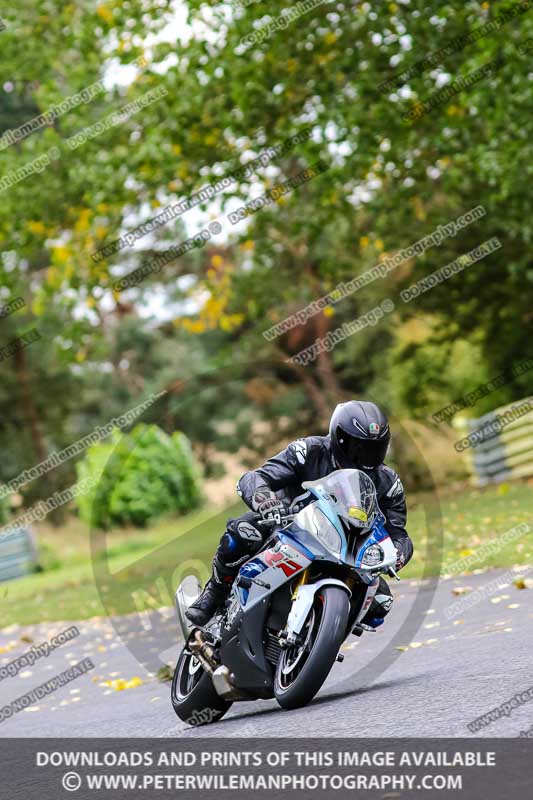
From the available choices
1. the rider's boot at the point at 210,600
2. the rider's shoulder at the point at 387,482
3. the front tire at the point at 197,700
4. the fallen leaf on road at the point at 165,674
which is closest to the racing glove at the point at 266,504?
the rider's shoulder at the point at 387,482

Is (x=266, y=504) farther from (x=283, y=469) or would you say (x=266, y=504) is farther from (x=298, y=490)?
(x=298, y=490)

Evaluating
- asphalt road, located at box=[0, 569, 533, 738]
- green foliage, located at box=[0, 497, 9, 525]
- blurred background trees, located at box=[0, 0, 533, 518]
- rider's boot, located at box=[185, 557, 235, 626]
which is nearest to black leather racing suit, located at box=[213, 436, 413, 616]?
rider's boot, located at box=[185, 557, 235, 626]

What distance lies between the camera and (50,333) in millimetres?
39031

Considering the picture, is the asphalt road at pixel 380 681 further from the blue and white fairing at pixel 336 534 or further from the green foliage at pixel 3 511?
the green foliage at pixel 3 511

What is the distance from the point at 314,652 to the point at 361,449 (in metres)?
1.14

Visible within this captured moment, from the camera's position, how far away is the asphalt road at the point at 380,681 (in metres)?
6.21

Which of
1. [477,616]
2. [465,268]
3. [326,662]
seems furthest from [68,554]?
[326,662]

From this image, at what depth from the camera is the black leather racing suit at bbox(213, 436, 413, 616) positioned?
696 centimetres

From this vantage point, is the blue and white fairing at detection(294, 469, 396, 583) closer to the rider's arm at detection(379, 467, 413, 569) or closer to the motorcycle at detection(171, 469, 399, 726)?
the motorcycle at detection(171, 469, 399, 726)

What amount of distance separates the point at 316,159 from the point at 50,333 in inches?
807

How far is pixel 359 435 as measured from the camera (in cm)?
680

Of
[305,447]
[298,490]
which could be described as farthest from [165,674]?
[305,447]

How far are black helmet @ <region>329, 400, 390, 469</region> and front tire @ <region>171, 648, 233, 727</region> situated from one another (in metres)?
1.51

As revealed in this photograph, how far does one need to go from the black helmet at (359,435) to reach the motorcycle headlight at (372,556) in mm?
516
